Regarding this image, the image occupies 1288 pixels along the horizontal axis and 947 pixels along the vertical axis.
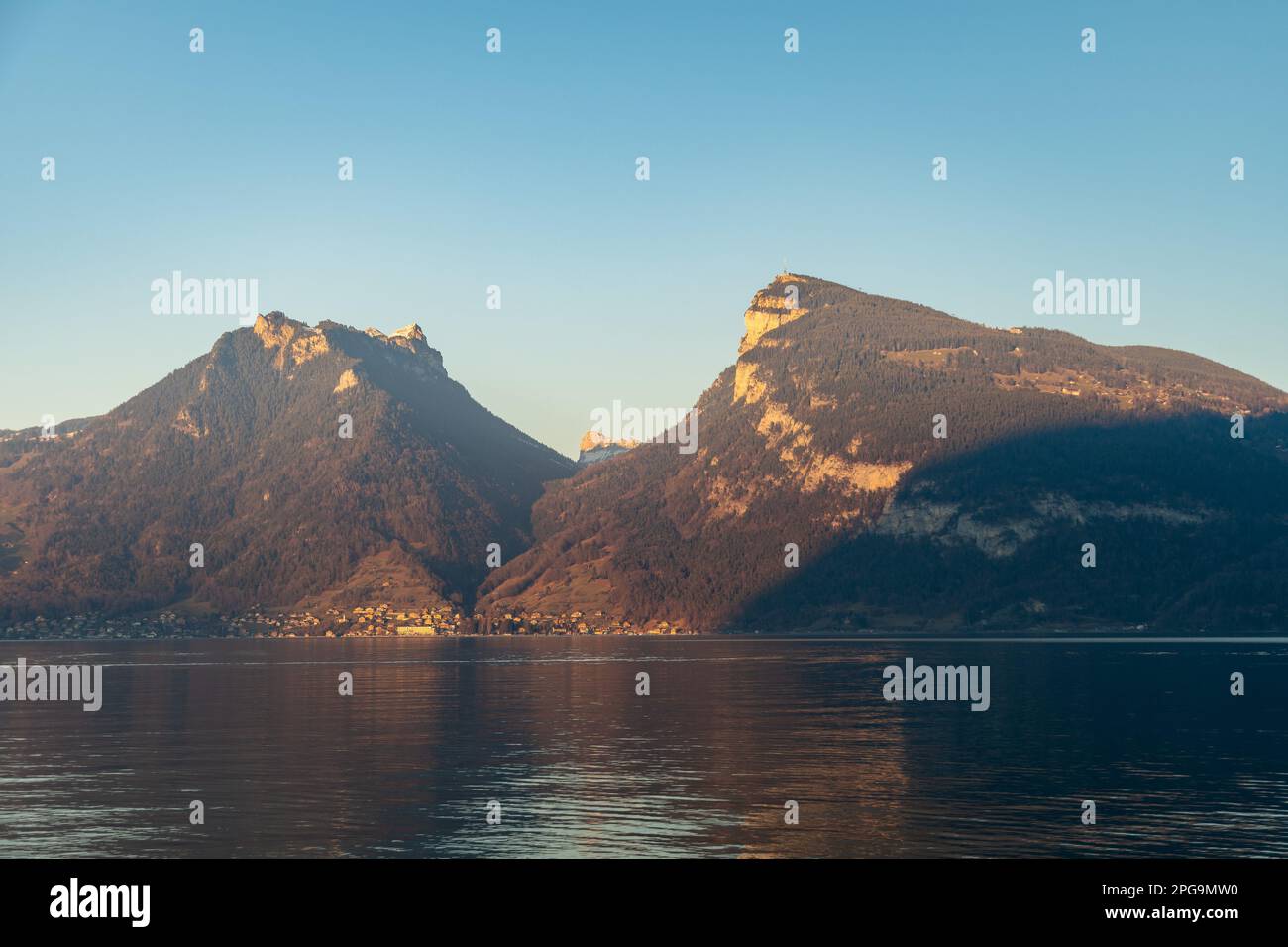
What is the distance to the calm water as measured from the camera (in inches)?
2603

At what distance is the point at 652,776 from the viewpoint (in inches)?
3489

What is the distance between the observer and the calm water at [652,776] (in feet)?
217
